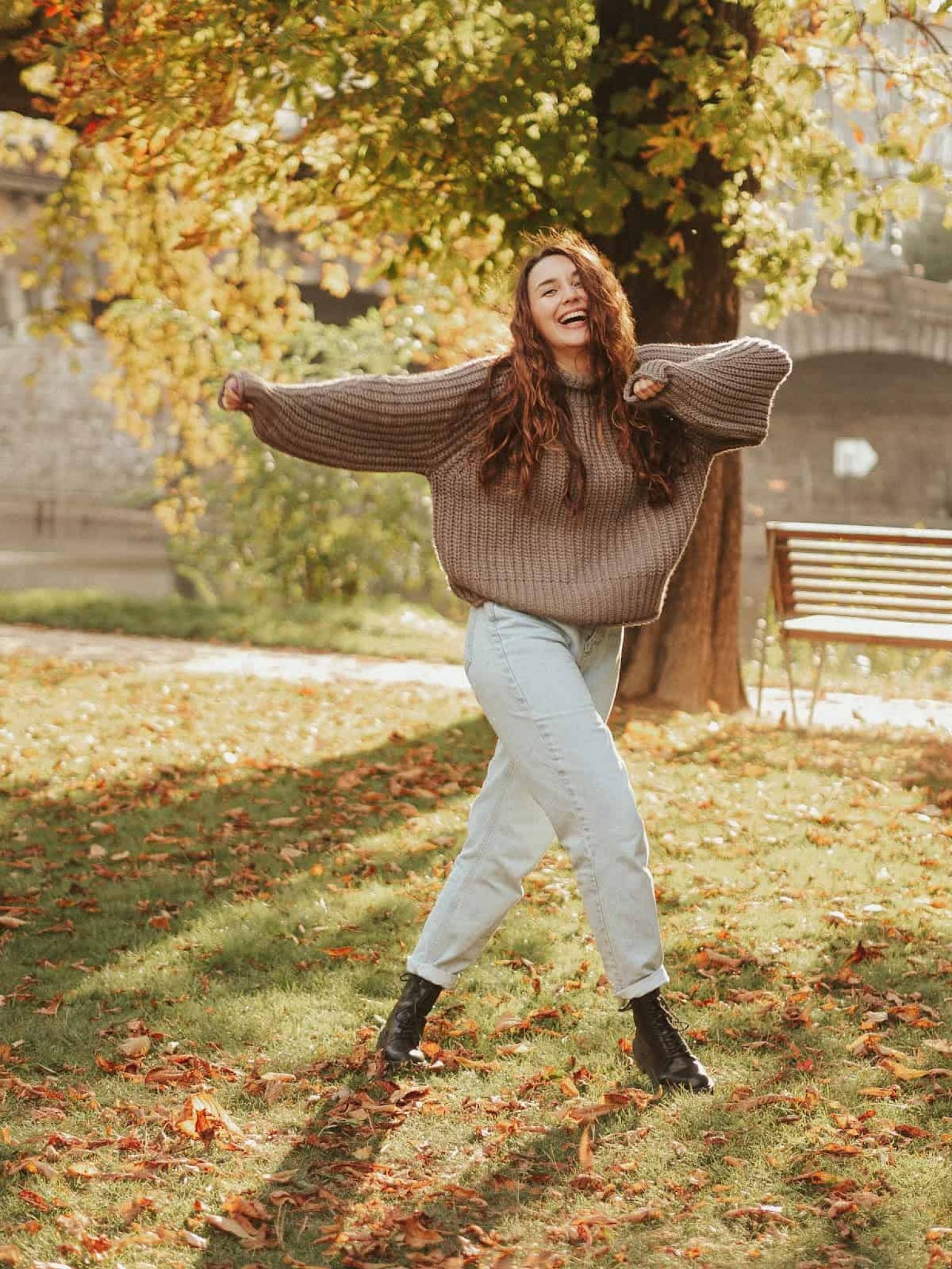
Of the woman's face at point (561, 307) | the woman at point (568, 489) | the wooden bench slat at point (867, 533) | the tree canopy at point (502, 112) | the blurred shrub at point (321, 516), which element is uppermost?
the tree canopy at point (502, 112)

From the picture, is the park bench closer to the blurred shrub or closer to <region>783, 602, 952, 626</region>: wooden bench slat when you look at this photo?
<region>783, 602, 952, 626</region>: wooden bench slat

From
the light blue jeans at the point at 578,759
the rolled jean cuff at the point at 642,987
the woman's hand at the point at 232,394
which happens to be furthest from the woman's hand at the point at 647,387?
the rolled jean cuff at the point at 642,987

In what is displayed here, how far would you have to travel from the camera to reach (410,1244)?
2.88 metres

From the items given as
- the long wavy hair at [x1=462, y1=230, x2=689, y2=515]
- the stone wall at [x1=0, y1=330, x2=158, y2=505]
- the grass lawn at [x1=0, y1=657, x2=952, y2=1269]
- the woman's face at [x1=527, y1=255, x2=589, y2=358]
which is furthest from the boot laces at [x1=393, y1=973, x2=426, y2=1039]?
the stone wall at [x1=0, y1=330, x2=158, y2=505]

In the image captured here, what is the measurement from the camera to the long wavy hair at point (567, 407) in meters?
3.37

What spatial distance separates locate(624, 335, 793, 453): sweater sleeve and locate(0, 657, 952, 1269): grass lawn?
1.45 metres

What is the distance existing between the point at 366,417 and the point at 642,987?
1.34 metres

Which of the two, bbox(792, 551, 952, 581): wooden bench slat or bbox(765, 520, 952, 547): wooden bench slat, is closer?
bbox(765, 520, 952, 547): wooden bench slat

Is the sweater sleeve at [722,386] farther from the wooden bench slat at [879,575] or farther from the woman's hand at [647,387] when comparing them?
the wooden bench slat at [879,575]

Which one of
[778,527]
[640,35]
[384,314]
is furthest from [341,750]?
[384,314]

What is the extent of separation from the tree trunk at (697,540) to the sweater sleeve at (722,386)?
4.62 m

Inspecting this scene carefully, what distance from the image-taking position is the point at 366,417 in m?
3.40

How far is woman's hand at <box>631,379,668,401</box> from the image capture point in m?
3.32

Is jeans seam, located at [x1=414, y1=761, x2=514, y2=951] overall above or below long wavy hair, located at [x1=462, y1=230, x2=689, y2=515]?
below
